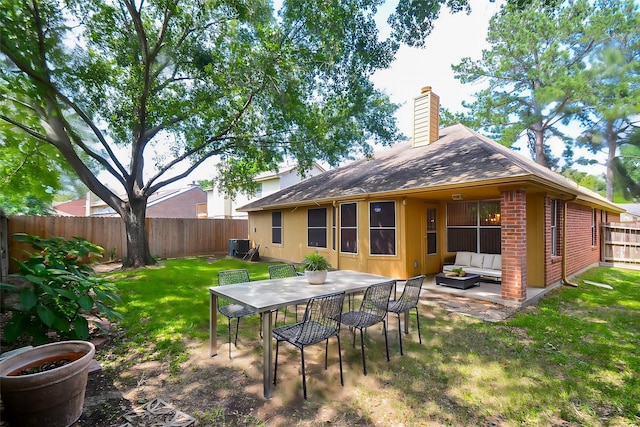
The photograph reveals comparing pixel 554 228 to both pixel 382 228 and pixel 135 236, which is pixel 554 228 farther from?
pixel 135 236

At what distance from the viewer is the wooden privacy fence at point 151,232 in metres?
10.0

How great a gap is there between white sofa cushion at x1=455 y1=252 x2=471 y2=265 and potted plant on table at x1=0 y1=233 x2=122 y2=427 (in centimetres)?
835

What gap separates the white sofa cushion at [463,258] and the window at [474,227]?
12.2 inches

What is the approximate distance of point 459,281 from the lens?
6957 millimetres

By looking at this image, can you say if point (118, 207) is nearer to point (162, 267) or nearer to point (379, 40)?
point (162, 267)

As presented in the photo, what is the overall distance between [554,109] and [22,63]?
929 inches

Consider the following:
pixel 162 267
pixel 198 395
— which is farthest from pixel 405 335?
pixel 162 267

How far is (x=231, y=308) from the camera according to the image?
168 inches

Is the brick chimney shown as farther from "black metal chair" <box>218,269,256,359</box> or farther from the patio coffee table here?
"black metal chair" <box>218,269,256,359</box>

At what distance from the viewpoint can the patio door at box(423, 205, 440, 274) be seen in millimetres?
8711

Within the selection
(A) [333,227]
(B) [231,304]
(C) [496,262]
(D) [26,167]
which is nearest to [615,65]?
(C) [496,262]

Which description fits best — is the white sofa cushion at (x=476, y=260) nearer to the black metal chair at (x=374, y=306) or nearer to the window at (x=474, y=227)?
the window at (x=474, y=227)

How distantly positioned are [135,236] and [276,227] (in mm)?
5469

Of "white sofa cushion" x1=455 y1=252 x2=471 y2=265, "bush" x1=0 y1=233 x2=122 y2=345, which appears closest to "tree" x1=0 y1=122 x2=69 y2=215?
"bush" x1=0 y1=233 x2=122 y2=345
